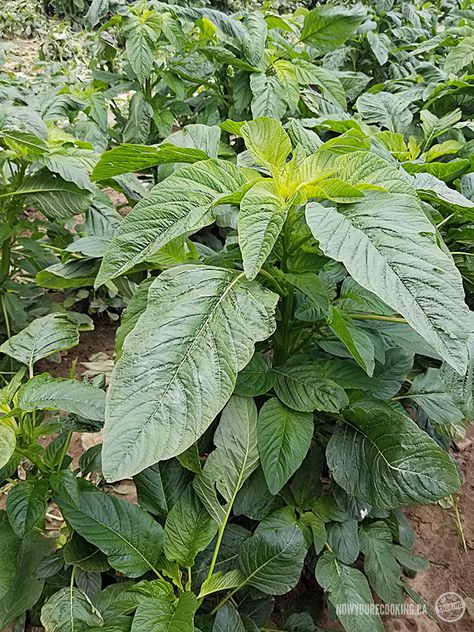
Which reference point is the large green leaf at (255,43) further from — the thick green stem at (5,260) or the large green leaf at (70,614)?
the large green leaf at (70,614)

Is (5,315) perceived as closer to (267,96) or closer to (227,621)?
(267,96)

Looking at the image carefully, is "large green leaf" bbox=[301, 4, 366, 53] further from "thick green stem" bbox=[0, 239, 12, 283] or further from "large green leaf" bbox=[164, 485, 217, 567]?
"large green leaf" bbox=[164, 485, 217, 567]

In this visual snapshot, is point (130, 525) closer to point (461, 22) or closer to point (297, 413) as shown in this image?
point (297, 413)

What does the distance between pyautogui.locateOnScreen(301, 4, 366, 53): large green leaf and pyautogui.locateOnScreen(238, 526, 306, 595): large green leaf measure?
1.48m

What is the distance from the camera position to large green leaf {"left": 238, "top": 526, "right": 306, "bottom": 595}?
93cm

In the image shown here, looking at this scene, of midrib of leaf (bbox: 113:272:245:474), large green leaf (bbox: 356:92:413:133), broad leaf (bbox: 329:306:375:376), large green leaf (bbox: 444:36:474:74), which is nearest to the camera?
midrib of leaf (bbox: 113:272:245:474)

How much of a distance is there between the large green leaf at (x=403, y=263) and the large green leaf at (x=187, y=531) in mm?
539

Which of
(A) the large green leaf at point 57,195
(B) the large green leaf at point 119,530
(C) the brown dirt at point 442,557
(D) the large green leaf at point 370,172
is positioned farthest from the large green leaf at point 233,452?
(A) the large green leaf at point 57,195

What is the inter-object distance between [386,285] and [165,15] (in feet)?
5.13

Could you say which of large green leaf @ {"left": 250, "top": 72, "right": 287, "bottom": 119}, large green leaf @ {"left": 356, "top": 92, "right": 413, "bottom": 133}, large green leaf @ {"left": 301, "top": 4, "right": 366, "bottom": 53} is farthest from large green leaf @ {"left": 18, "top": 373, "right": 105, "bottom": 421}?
large green leaf @ {"left": 301, "top": 4, "right": 366, "bottom": 53}

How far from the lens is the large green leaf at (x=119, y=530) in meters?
0.92

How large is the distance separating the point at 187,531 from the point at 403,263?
598 mm

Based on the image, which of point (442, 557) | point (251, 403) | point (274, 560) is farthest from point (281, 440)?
point (442, 557)

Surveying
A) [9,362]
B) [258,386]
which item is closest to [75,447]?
[9,362]
